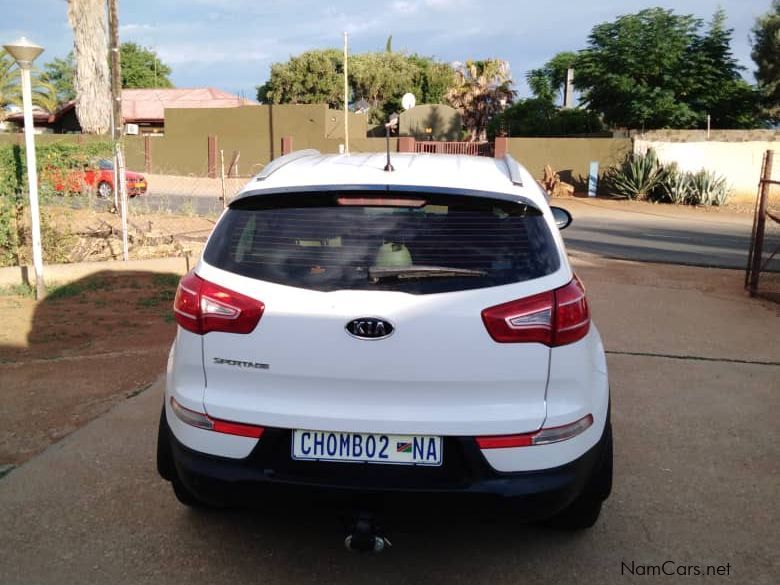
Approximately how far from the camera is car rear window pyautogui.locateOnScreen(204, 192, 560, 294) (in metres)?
2.79

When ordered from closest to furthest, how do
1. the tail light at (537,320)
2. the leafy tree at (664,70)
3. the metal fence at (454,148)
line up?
the tail light at (537,320)
the metal fence at (454,148)
the leafy tree at (664,70)

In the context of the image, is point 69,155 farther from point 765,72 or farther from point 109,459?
point 765,72

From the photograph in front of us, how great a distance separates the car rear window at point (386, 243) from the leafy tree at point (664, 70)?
31711 mm

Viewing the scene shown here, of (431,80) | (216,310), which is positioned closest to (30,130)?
(216,310)

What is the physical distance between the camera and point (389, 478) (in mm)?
2736

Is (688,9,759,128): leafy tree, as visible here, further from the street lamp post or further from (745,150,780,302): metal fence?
the street lamp post

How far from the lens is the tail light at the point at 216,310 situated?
279cm

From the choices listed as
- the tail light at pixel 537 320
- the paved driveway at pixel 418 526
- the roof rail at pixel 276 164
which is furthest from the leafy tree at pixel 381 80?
the tail light at pixel 537 320

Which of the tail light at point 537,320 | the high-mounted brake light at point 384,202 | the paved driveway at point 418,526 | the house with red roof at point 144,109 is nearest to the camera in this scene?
the tail light at point 537,320

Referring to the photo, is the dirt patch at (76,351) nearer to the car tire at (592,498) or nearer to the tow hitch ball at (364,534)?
the tow hitch ball at (364,534)

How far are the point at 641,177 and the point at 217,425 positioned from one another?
2343cm

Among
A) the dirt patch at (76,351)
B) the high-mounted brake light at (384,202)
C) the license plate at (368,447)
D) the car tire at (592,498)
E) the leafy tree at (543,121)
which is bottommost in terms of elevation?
the dirt patch at (76,351)

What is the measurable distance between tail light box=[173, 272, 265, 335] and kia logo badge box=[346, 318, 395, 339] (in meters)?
0.34

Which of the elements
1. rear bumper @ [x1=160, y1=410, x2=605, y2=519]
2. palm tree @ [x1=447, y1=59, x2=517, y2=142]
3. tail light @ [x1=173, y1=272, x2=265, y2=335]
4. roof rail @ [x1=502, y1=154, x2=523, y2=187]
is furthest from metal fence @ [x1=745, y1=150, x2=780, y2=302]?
palm tree @ [x1=447, y1=59, x2=517, y2=142]
